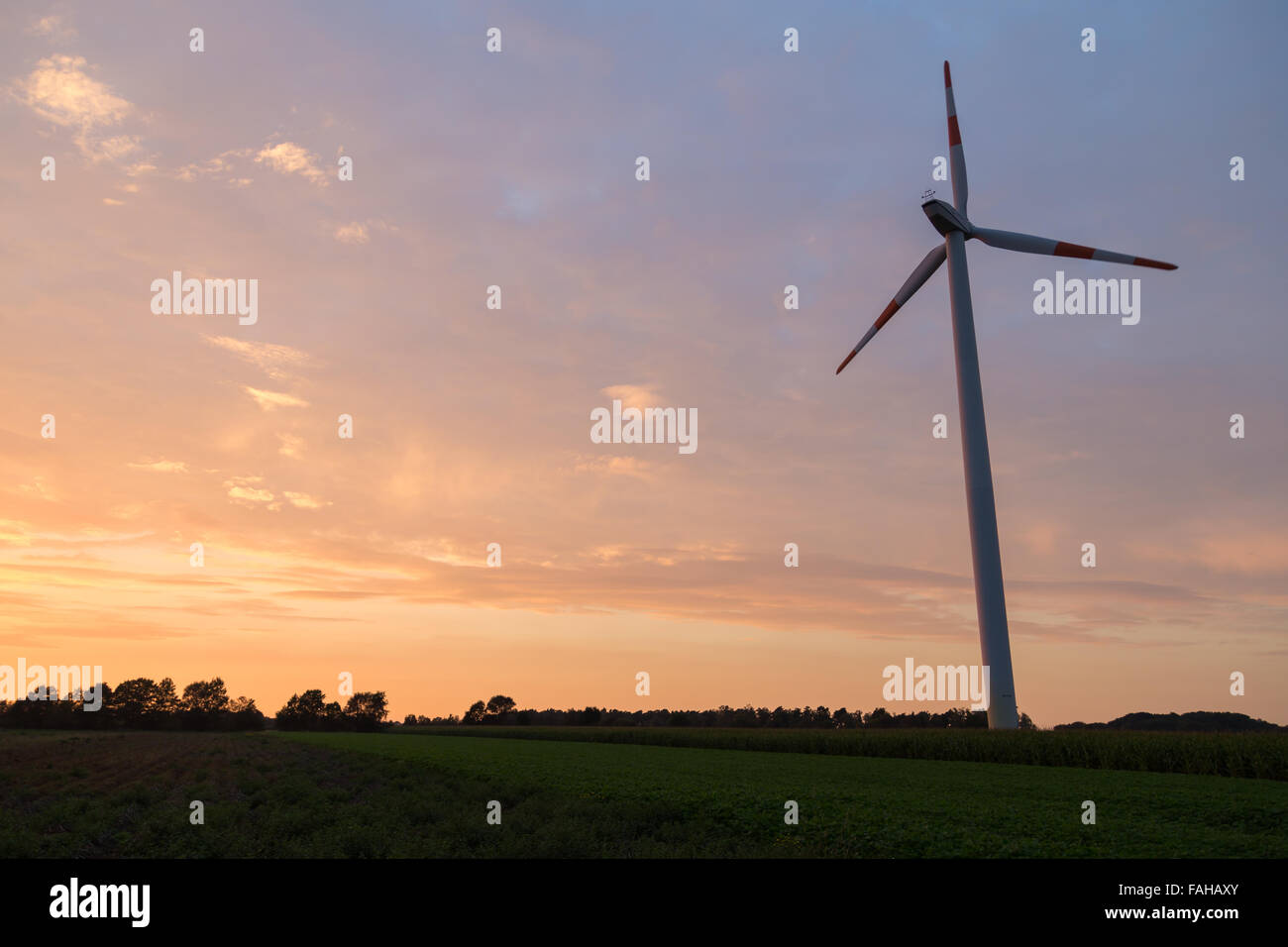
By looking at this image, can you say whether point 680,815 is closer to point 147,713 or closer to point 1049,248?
point 1049,248

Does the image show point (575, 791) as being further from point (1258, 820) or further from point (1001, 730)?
point (1001, 730)

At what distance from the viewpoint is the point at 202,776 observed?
42.8 m

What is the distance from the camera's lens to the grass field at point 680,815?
18750mm

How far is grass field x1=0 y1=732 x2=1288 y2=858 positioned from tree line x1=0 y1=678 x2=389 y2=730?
506 ft

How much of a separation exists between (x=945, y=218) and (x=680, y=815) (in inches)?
1855

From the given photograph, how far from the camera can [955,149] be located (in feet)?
192

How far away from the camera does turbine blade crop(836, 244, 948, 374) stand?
5884 centimetres

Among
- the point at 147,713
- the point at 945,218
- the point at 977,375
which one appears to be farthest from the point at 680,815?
the point at 147,713

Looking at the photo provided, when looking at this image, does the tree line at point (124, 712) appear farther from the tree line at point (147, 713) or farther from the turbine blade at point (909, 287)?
the turbine blade at point (909, 287)

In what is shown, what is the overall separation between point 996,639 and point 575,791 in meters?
30.6

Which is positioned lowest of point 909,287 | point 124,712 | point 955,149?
point 124,712
